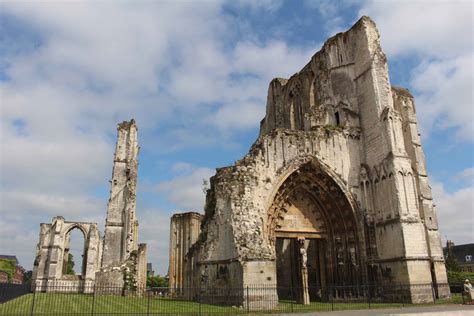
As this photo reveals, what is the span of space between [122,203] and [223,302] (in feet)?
40.8

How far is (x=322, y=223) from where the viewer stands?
19609 millimetres

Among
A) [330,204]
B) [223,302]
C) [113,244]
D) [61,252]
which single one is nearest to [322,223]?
[330,204]

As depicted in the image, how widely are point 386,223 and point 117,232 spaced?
15366mm

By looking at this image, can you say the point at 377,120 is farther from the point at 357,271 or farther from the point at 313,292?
the point at 313,292

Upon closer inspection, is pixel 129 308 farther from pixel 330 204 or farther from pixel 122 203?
pixel 122 203

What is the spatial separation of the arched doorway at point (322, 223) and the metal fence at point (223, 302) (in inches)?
34.1

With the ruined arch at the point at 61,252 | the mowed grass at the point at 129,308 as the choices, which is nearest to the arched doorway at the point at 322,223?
the mowed grass at the point at 129,308

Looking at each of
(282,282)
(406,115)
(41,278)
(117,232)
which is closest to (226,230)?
(282,282)

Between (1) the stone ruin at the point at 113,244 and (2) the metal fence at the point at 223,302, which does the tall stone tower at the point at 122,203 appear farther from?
(2) the metal fence at the point at 223,302

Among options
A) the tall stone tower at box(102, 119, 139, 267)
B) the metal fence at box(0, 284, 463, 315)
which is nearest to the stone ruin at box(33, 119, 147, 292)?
the tall stone tower at box(102, 119, 139, 267)

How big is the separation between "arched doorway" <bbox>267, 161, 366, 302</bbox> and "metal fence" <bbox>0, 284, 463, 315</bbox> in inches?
34.1

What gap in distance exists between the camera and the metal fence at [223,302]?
39.3 feet

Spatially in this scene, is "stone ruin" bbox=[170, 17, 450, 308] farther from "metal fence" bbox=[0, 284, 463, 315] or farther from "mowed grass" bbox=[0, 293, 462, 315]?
"mowed grass" bbox=[0, 293, 462, 315]

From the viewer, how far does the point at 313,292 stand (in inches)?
797
